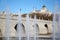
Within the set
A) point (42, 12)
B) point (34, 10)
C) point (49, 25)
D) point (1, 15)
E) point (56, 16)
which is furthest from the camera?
point (42, 12)

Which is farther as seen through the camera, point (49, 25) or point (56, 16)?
point (49, 25)

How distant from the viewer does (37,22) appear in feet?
83.1

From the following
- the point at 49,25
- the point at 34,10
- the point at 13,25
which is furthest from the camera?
the point at 34,10

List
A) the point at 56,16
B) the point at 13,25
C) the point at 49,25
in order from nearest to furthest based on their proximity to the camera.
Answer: the point at 56,16 → the point at 13,25 → the point at 49,25

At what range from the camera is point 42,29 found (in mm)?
27109

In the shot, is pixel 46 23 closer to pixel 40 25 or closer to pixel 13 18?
pixel 40 25

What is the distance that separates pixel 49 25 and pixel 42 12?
720 centimetres

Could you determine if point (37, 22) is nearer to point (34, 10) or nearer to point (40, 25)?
point (40, 25)

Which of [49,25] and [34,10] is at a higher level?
[34,10]

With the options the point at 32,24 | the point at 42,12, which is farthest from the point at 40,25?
the point at 42,12

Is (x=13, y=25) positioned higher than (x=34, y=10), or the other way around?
(x=34, y=10)

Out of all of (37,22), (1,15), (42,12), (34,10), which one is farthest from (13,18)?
(42,12)

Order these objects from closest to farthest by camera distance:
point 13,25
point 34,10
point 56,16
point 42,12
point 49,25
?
point 56,16 → point 13,25 → point 49,25 → point 34,10 → point 42,12

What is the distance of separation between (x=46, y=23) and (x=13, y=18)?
19.5 ft
